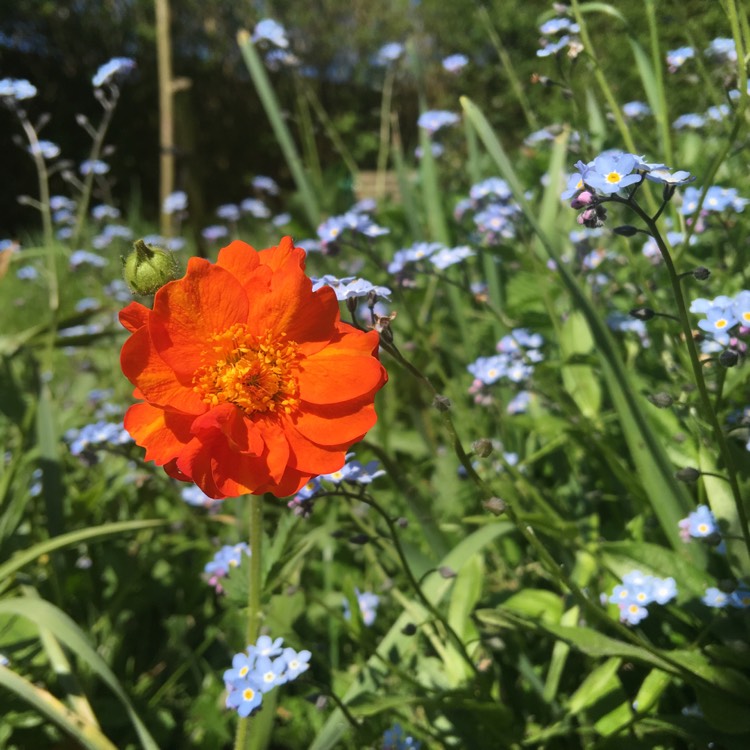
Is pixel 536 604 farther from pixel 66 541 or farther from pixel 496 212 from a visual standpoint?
pixel 496 212

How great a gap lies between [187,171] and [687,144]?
13.5 feet

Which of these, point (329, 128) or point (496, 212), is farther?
point (329, 128)

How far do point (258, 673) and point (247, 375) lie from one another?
421 millimetres

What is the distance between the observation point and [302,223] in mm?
3012

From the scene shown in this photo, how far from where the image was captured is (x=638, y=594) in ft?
3.80

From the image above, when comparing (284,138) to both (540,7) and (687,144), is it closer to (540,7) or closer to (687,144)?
(687,144)

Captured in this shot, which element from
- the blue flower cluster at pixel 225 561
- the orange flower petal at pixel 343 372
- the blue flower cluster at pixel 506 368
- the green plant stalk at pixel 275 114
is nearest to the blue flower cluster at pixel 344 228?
the blue flower cluster at pixel 506 368

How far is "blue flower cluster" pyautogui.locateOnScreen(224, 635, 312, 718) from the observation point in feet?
3.28

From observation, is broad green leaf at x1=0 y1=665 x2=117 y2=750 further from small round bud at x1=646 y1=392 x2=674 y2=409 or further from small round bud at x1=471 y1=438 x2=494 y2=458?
small round bud at x1=646 y1=392 x2=674 y2=409

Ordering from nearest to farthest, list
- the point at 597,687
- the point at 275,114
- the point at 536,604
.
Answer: the point at 597,687 → the point at 536,604 → the point at 275,114

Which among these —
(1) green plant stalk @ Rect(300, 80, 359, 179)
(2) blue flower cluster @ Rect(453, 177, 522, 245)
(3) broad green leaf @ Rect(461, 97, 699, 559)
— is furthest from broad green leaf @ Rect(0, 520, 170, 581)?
(1) green plant stalk @ Rect(300, 80, 359, 179)

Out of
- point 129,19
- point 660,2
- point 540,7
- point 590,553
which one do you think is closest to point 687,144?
point 660,2

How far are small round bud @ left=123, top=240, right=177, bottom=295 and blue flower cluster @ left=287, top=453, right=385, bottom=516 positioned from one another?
1.15 feet

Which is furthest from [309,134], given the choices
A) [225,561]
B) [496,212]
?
[225,561]
